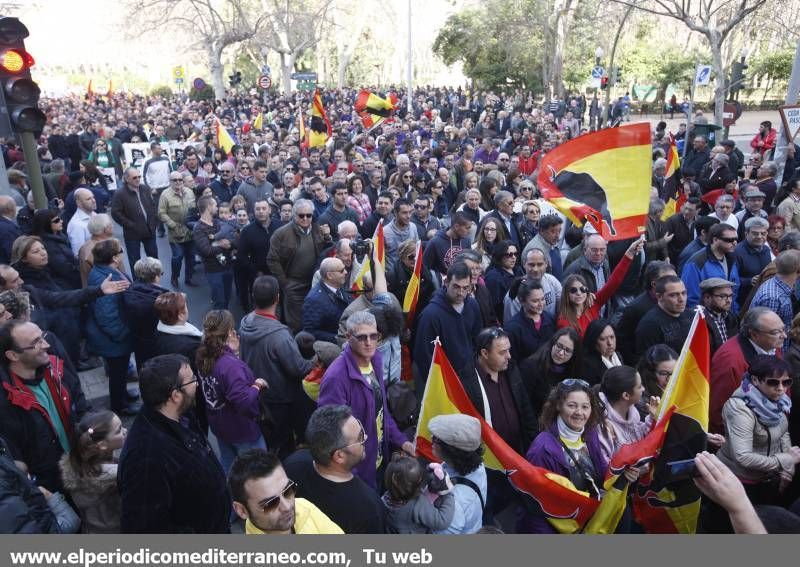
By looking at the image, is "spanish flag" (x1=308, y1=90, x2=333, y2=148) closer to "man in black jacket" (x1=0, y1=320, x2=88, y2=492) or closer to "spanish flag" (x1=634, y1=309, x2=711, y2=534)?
"man in black jacket" (x1=0, y1=320, x2=88, y2=492)

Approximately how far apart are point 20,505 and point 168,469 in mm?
573

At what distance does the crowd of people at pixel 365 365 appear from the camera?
284cm

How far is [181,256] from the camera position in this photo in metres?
9.34

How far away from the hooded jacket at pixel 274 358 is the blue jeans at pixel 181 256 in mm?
5335

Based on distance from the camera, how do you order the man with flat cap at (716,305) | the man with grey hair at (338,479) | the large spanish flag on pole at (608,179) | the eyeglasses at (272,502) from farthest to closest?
the large spanish flag on pole at (608,179) → the man with flat cap at (716,305) → the man with grey hair at (338,479) → the eyeglasses at (272,502)

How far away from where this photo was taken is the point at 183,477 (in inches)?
113

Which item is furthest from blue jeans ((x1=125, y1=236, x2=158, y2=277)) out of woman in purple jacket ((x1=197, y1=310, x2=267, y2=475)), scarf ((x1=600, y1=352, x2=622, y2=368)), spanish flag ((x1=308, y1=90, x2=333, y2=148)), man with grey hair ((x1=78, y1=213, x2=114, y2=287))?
Answer: scarf ((x1=600, y1=352, x2=622, y2=368))

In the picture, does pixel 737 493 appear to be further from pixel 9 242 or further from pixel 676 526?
pixel 9 242

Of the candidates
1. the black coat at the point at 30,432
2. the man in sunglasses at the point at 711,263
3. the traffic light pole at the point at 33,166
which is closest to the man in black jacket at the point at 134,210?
the traffic light pole at the point at 33,166

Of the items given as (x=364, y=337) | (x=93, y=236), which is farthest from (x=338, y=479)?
(x=93, y=236)

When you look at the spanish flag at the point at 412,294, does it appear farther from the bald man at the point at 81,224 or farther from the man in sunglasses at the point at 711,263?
the bald man at the point at 81,224

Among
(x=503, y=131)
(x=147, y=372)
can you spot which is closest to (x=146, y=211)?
(x=147, y=372)

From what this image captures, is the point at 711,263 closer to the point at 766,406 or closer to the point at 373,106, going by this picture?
the point at 766,406

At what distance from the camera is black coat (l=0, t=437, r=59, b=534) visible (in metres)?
2.57
